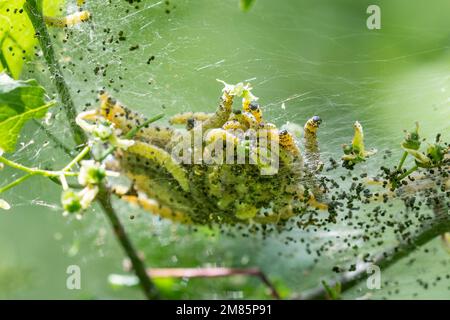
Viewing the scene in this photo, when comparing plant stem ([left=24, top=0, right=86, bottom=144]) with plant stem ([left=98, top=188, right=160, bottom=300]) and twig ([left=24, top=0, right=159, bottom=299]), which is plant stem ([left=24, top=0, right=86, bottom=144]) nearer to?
twig ([left=24, top=0, right=159, bottom=299])

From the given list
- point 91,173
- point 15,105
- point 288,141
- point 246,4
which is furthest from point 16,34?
point 246,4

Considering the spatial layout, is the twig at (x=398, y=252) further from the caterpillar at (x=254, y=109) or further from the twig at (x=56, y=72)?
the twig at (x=56, y=72)

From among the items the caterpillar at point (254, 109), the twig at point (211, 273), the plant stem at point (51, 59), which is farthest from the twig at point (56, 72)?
the twig at point (211, 273)

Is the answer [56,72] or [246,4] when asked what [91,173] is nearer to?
[56,72]

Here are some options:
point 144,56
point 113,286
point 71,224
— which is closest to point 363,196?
point 144,56

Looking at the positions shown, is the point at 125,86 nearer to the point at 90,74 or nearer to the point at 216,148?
the point at 90,74

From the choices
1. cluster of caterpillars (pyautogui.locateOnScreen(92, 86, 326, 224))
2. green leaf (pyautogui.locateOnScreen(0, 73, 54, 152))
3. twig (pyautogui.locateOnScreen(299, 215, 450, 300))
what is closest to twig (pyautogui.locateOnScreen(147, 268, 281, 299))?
twig (pyautogui.locateOnScreen(299, 215, 450, 300))
